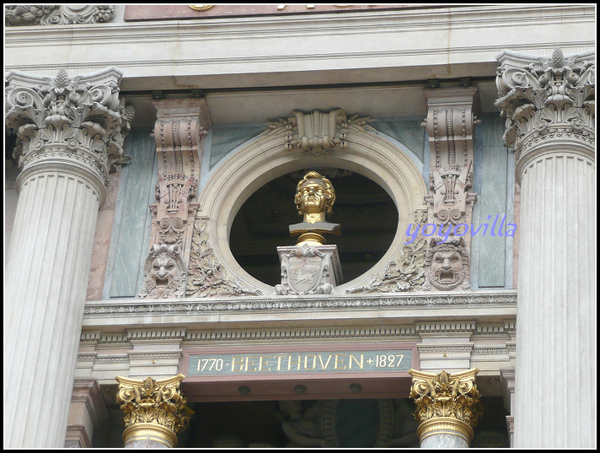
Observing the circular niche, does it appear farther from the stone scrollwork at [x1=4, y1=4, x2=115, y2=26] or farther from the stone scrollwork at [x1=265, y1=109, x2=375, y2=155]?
the stone scrollwork at [x1=4, y1=4, x2=115, y2=26]

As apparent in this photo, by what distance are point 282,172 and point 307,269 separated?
2.34 meters

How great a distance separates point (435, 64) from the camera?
1048 inches

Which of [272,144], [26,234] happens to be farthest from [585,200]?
[26,234]

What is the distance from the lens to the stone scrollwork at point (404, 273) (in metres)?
25.6

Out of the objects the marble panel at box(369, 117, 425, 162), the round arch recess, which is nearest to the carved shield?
the round arch recess

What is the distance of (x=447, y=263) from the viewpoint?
83.7 ft

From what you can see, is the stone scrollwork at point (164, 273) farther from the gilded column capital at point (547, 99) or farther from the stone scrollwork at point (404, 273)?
the gilded column capital at point (547, 99)

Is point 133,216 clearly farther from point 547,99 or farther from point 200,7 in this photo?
point 547,99

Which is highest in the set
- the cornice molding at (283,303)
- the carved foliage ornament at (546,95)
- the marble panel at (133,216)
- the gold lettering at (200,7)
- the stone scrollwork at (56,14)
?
the gold lettering at (200,7)

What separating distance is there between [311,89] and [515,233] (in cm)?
384

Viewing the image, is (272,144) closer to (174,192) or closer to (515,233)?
(174,192)

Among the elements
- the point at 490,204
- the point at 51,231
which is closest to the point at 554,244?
the point at 490,204

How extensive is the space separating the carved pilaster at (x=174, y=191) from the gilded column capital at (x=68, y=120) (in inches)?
28.0

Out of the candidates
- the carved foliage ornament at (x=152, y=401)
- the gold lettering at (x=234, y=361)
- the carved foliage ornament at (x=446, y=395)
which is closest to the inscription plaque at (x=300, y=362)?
the gold lettering at (x=234, y=361)
